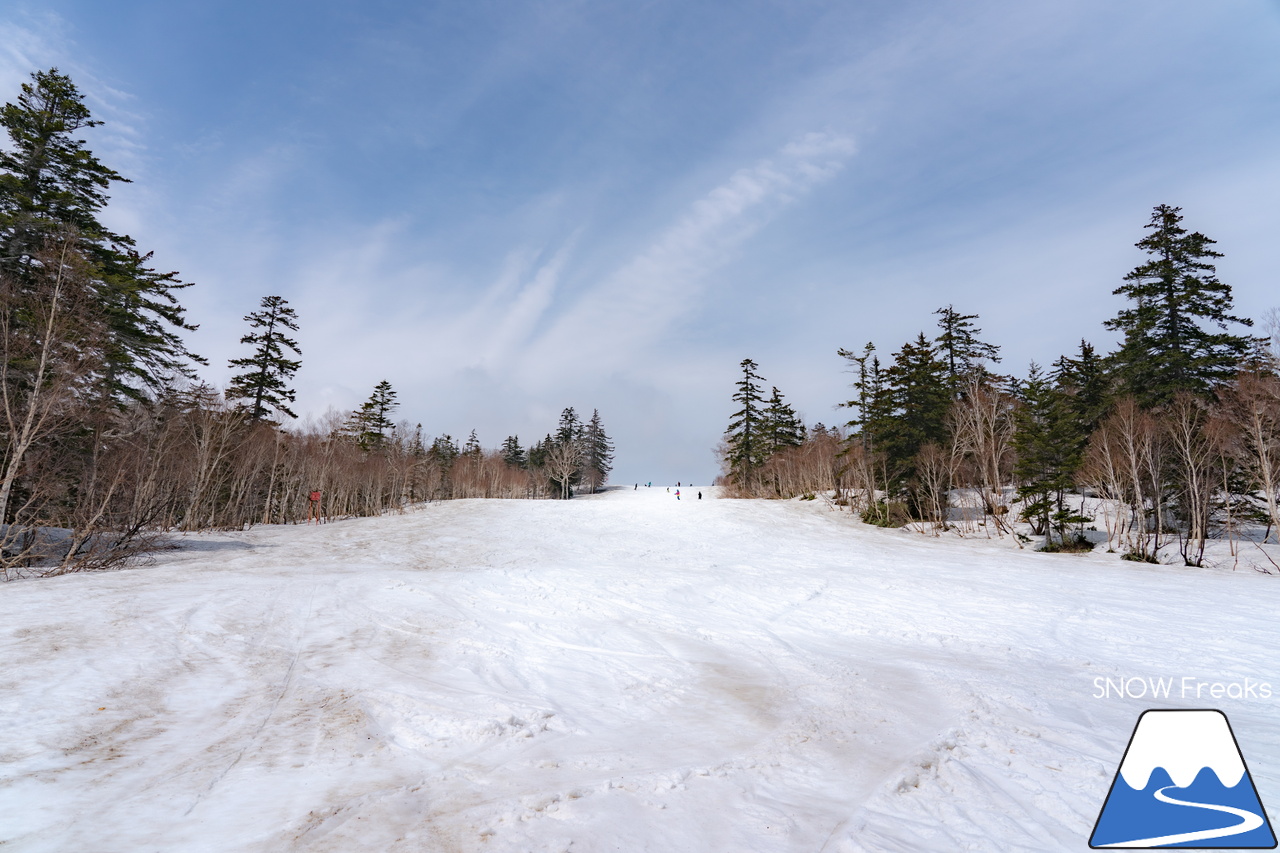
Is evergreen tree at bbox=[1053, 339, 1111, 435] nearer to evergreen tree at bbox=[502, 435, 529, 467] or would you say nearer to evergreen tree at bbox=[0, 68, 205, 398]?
evergreen tree at bbox=[0, 68, 205, 398]

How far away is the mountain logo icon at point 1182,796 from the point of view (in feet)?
11.6

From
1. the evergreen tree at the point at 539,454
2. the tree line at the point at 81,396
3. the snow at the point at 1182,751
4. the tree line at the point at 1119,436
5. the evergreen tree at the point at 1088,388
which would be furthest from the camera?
the evergreen tree at the point at 539,454

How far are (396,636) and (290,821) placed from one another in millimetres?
6086

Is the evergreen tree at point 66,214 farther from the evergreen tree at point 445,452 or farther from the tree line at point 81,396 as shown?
the evergreen tree at point 445,452

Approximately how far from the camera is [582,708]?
6.73 meters

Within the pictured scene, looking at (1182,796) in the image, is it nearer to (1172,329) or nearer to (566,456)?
(1172,329)

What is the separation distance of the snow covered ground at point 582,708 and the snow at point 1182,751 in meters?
0.49

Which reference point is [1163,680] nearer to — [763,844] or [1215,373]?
[763,844]

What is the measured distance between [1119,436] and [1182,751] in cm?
2696

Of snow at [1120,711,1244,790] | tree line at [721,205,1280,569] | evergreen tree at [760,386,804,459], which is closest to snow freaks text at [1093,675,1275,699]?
snow at [1120,711,1244,790]

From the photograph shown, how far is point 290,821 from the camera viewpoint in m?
3.85

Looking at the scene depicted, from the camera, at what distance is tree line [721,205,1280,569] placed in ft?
75.4

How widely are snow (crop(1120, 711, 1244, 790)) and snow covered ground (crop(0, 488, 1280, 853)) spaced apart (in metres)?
0.49

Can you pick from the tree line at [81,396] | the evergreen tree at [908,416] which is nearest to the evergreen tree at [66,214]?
the tree line at [81,396]
